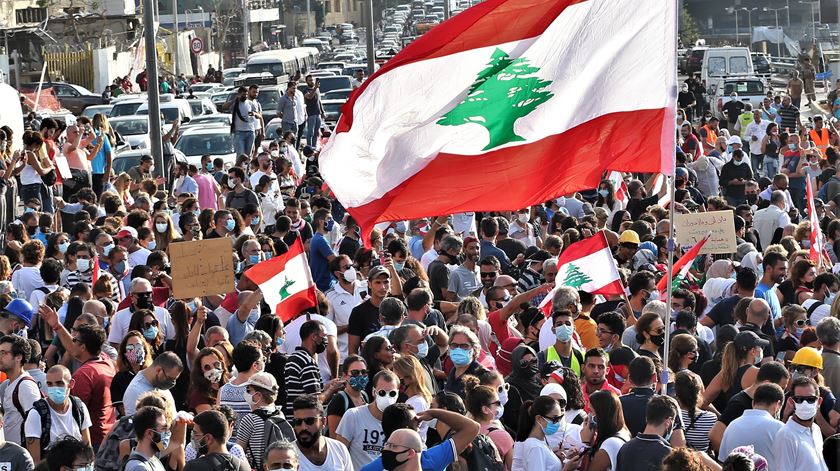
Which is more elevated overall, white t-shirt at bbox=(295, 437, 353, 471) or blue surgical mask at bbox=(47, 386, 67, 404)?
blue surgical mask at bbox=(47, 386, 67, 404)

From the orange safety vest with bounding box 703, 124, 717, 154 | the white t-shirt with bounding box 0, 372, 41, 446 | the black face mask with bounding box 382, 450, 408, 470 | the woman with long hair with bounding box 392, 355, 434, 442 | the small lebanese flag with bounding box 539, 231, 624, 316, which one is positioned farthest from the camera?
the orange safety vest with bounding box 703, 124, 717, 154

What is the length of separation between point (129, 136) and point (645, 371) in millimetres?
26126

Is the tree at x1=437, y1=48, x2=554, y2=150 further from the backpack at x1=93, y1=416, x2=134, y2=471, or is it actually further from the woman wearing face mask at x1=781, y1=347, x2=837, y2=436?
the backpack at x1=93, y1=416, x2=134, y2=471

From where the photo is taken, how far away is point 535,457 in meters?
8.05

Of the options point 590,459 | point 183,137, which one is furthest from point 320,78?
point 590,459

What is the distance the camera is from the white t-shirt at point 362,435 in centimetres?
861

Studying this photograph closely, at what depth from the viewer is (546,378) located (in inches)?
386

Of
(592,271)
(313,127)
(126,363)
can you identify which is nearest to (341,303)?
(592,271)

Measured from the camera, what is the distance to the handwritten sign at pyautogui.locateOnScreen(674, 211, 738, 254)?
47.1 feet

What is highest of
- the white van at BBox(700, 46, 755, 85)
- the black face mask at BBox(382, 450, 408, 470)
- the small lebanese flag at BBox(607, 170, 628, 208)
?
the black face mask at BBox(382, 450, 408, 470)

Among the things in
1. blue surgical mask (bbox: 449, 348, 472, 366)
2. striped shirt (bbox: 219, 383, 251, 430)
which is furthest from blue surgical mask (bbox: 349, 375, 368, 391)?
blue surgical mask (bbox: 449, 348, 472, 366)

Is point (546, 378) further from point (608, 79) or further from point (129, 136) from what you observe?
point (129, 136)

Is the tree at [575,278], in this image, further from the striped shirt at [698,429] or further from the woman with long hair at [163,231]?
the woman with long hair at [163,231]

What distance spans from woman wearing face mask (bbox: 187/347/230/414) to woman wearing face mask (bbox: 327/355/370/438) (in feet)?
2.41
